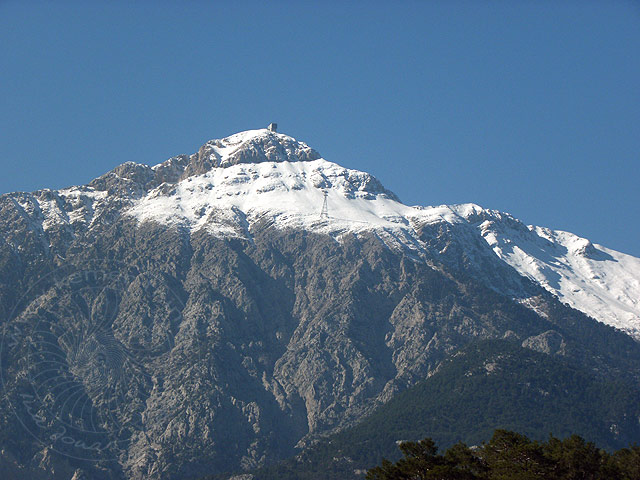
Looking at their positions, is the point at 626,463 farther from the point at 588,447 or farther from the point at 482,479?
the point at 482,479

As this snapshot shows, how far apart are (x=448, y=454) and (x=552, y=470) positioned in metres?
11.7

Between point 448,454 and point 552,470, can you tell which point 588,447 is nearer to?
point 552,470

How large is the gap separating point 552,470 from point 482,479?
26.0 feet

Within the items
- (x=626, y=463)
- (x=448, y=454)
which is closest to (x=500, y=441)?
(x=448, y=454)

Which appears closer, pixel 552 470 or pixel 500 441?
pixel 552 470

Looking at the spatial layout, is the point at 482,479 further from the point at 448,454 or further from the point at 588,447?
the point at 588,447

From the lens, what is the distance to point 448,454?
113m

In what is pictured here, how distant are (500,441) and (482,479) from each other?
34.4 feet

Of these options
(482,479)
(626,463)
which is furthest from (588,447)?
→ (482,479)

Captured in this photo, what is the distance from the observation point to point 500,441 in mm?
114938

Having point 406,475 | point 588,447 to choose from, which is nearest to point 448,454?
point 406,475

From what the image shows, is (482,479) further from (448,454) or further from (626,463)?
(626,463)

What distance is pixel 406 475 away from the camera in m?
108

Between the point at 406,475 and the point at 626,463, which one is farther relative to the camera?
the point at 626,463
